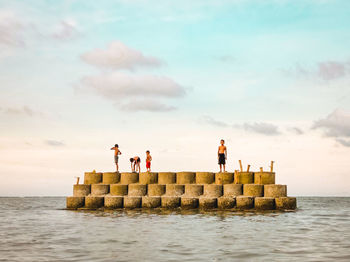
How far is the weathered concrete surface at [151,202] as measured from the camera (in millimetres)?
21656

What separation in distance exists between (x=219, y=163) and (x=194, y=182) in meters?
1.55

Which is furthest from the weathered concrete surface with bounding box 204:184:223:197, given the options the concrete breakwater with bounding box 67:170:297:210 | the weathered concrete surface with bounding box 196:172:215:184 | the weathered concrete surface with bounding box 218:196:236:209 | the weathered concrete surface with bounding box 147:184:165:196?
the weathered concrete surface with bounding box 147:184:165:196

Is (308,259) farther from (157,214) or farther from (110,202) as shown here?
(110,202)

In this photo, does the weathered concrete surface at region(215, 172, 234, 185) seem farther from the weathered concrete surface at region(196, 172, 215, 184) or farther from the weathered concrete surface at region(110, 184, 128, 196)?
the weathered concrete surface at region(110, 184, 128, 196)

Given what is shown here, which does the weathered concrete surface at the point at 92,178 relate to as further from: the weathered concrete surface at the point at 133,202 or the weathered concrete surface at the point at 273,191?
the weathered concrete surface at the point at 273,191

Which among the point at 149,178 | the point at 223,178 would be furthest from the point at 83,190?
the point at 223,178

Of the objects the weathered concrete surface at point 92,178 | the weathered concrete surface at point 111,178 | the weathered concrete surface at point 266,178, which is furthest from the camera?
the weathered concrete surface at point 92,178

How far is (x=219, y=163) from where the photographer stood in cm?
2183

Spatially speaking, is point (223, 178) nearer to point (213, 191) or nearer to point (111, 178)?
point (213, 191)

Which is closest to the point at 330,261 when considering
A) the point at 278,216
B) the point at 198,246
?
the point at 198,246

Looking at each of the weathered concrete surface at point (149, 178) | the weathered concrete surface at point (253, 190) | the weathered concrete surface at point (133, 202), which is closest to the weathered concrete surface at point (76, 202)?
the weathered concrete surface at point (133, 202)

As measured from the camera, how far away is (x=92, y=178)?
77.2 ft

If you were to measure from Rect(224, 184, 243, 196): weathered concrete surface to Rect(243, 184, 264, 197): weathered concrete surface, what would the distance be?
0.24 meters

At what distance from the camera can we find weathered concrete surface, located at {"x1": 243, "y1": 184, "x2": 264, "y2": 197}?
20891mm
